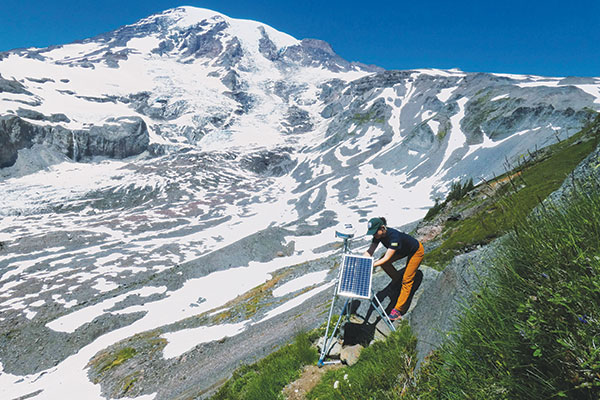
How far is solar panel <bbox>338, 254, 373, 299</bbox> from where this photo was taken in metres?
5.79

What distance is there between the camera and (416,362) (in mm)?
3898

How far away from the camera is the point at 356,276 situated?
6098 mm

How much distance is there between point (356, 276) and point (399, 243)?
1281mm

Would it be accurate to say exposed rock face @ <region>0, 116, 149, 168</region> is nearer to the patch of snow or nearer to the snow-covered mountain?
the snow-covered mountain

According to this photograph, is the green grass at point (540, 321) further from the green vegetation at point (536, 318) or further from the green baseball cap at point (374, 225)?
the green baseball cap at point (374, 225)

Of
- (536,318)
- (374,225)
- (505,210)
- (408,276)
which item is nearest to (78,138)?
(374,225)

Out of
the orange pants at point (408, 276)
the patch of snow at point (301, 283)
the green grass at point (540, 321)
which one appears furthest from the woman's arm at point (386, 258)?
the patch of snow at point (301, 283)

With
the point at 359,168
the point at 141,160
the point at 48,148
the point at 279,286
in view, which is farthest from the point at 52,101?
the point at 279,286

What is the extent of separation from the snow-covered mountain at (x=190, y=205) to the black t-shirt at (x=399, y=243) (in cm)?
832

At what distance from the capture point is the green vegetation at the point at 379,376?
143 inches

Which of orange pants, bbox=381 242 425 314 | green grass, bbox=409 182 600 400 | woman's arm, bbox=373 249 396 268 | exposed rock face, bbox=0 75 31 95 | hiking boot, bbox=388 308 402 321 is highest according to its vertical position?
exposed rock face, bbox=0 75 31 95

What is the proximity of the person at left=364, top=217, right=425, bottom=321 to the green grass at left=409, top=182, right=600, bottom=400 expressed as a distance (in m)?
3.90

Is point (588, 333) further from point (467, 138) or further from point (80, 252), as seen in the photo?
point (467, 138)

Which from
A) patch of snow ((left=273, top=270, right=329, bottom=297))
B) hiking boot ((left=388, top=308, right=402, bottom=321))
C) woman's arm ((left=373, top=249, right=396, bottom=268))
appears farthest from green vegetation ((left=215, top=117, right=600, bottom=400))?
patch of snow ((left=273, top=270, right=329, bottom=297))
